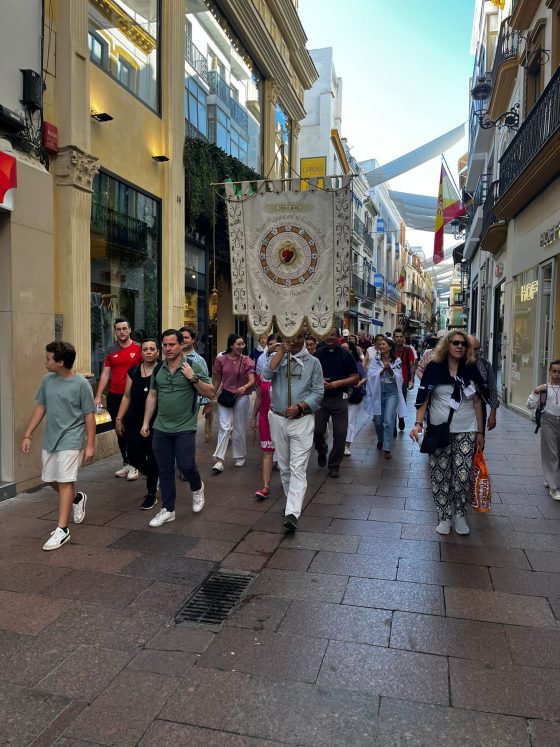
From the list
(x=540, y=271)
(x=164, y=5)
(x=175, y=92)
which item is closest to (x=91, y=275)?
Answer: (x=175, y=92)

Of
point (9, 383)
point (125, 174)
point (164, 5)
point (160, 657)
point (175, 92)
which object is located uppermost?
point (164, 5)

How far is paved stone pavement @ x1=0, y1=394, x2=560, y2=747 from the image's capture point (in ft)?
8.55

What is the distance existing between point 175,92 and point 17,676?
10.1 metres

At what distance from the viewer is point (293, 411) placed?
5195mm

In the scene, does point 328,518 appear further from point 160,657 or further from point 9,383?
point 9,383

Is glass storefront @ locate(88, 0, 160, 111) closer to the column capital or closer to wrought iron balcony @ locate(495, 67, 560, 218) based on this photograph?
the column capital

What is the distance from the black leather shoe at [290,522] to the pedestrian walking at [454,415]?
50.0 inches

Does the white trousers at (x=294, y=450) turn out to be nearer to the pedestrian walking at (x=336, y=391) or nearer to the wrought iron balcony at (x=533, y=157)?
the pedestrian walking at (x=336, y=391)

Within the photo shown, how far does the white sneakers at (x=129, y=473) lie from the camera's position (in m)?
7.02

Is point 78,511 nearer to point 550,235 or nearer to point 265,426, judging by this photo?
point 265,426

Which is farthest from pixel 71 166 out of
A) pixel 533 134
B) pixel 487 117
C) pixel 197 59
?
pixel 487 117

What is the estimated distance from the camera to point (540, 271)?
12.0 metres

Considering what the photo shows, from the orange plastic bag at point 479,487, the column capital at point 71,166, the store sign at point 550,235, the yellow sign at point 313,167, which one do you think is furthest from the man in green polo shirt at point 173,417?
the yellow sign at point 313,167

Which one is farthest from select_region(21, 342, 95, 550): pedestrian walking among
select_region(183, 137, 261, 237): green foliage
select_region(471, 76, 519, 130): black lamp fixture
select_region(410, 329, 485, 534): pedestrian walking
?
select_region(471, 76, 519, 130): black lamp fixture
